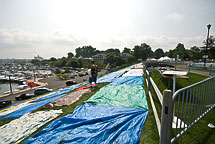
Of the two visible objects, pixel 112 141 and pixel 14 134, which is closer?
pixel 112 141

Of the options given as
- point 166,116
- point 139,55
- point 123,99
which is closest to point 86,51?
point 139,55

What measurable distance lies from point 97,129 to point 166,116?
2.26 meters

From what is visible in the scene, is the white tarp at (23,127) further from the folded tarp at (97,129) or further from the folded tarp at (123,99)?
the folded tarp at (123,99)

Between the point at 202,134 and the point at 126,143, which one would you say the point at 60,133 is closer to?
the point at 126,143

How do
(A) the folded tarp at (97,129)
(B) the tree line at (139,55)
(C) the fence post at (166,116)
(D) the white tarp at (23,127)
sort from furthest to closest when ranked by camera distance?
(B) the tree line at (139,55)
(D) the white tarp at (23,127)
(A) the folded tarp at (97,129)
(C) the fence post at (166,116)

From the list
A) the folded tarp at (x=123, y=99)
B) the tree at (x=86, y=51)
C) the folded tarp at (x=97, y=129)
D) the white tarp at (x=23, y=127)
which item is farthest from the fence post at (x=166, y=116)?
the tree at (x=86, y=51)

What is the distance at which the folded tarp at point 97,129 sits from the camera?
111 inches

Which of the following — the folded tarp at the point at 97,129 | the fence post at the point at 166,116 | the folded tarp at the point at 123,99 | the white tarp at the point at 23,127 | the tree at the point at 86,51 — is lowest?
the white tarp at the point at 23,127

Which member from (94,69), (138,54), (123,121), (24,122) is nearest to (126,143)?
(123,121)

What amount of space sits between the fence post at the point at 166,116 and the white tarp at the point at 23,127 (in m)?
4.03

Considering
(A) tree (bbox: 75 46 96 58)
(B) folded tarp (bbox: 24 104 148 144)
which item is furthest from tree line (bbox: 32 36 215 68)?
(A) tree (bbox: 75 46 96 58)

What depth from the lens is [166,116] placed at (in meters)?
1.67

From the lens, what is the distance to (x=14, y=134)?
332 centimetres

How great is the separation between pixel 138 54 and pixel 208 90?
67931mm
